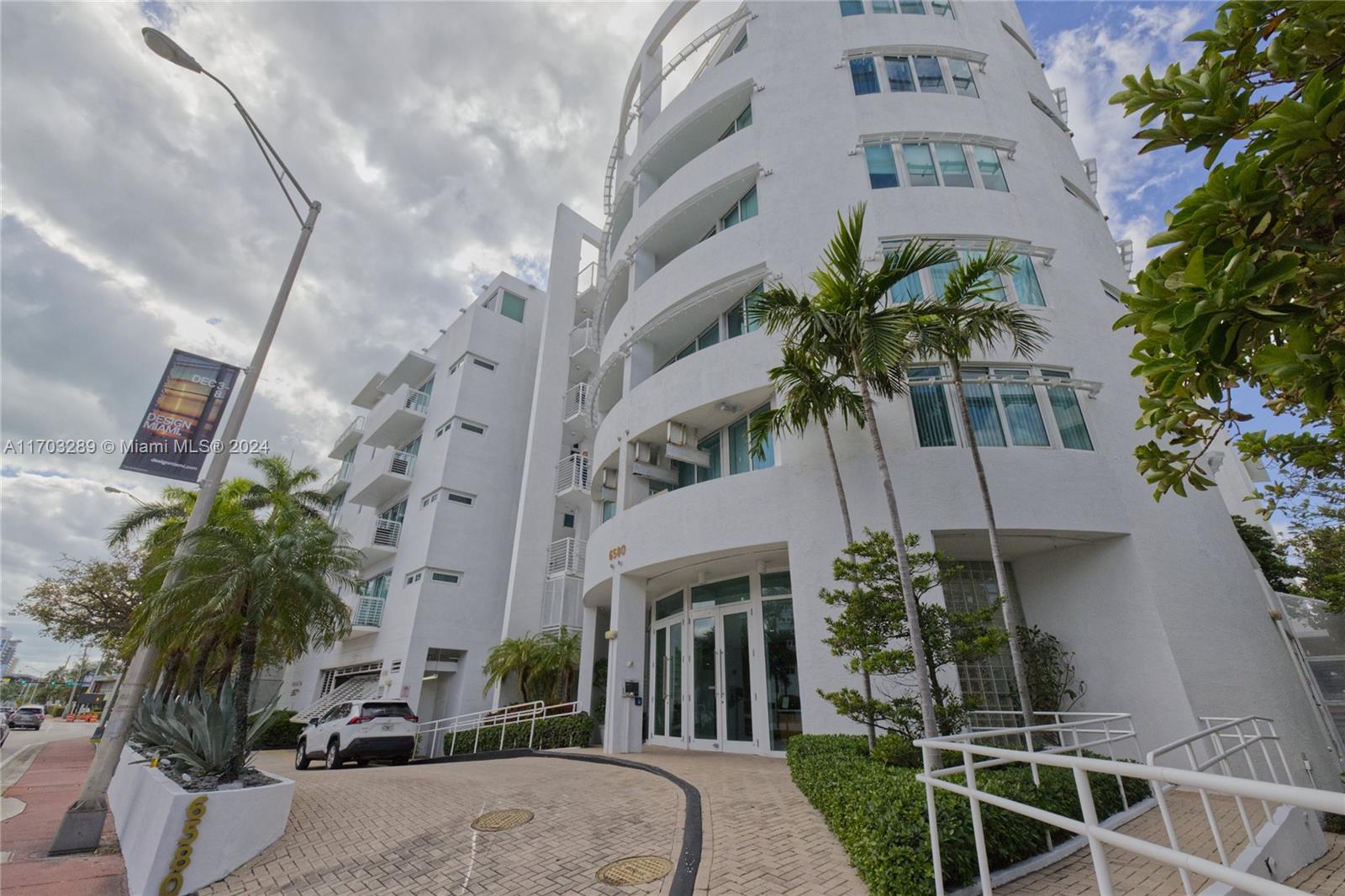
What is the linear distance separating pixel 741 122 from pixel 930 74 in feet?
15.6

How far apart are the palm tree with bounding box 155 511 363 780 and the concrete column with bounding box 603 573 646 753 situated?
5.82m

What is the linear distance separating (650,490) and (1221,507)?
11.6m

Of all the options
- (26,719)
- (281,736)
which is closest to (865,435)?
(281,736)

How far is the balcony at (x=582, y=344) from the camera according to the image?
23634 mm

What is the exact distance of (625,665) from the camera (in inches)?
488

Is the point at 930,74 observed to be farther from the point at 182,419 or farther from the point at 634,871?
the point at 634,871

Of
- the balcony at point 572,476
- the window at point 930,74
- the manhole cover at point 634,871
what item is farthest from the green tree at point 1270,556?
the balcony at point 572,476

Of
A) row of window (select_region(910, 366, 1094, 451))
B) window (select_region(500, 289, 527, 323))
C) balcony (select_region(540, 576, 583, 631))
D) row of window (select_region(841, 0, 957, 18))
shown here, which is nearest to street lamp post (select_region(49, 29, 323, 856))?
row of window (select_region(910, 366, 1094, 451))

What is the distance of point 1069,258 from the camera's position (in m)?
12.1

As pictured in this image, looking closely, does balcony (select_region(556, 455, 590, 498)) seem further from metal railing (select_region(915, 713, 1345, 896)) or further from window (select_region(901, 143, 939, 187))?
metal railing (select_region(915, 713, 1345, 896))

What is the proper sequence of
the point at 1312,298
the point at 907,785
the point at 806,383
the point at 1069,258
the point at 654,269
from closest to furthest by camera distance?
1. the point at 1312,298
2. the point at 907,785
3. the point at 806,383
4. the point at 1069,258
5. the point at 654,269

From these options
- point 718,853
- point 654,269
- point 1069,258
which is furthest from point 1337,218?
point 654,269

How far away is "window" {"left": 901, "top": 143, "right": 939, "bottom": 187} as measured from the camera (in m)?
12.7

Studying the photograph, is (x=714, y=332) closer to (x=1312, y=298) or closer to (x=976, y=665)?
(x=976, y=665)
